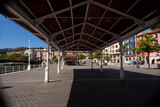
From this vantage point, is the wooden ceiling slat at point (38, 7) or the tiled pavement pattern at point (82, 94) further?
the wooden ceiling slat at point (38, 7)

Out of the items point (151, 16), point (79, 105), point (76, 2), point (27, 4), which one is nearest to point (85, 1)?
point (76, 2)

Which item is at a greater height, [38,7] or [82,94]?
[38,7]

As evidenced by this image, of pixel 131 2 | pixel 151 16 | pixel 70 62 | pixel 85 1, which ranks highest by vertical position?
pixel 85 1

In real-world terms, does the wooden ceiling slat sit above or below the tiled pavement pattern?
above

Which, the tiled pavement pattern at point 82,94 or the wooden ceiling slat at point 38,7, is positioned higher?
the wooden ceiling slat at point 38,7

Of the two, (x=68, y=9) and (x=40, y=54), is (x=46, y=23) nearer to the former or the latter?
(x=68, y=9)

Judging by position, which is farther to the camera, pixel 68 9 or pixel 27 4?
pixel 68 9

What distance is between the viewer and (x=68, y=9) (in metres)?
6.50

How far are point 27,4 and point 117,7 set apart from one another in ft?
16.1

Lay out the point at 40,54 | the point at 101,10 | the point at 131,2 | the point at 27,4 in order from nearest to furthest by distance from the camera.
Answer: the point at 27,4 → the point at 131,2 → the point at 101,10 → the point at 40,54

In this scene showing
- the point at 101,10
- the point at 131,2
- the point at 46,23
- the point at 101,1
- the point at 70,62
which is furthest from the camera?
the point at 70,62

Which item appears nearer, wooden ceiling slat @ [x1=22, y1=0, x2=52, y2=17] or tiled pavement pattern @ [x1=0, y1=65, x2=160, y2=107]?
tiled pavement pattern @ [x1=0, y1=65, x2=160, y2=107]

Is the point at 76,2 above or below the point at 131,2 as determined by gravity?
above

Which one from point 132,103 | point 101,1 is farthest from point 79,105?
point 101,1
